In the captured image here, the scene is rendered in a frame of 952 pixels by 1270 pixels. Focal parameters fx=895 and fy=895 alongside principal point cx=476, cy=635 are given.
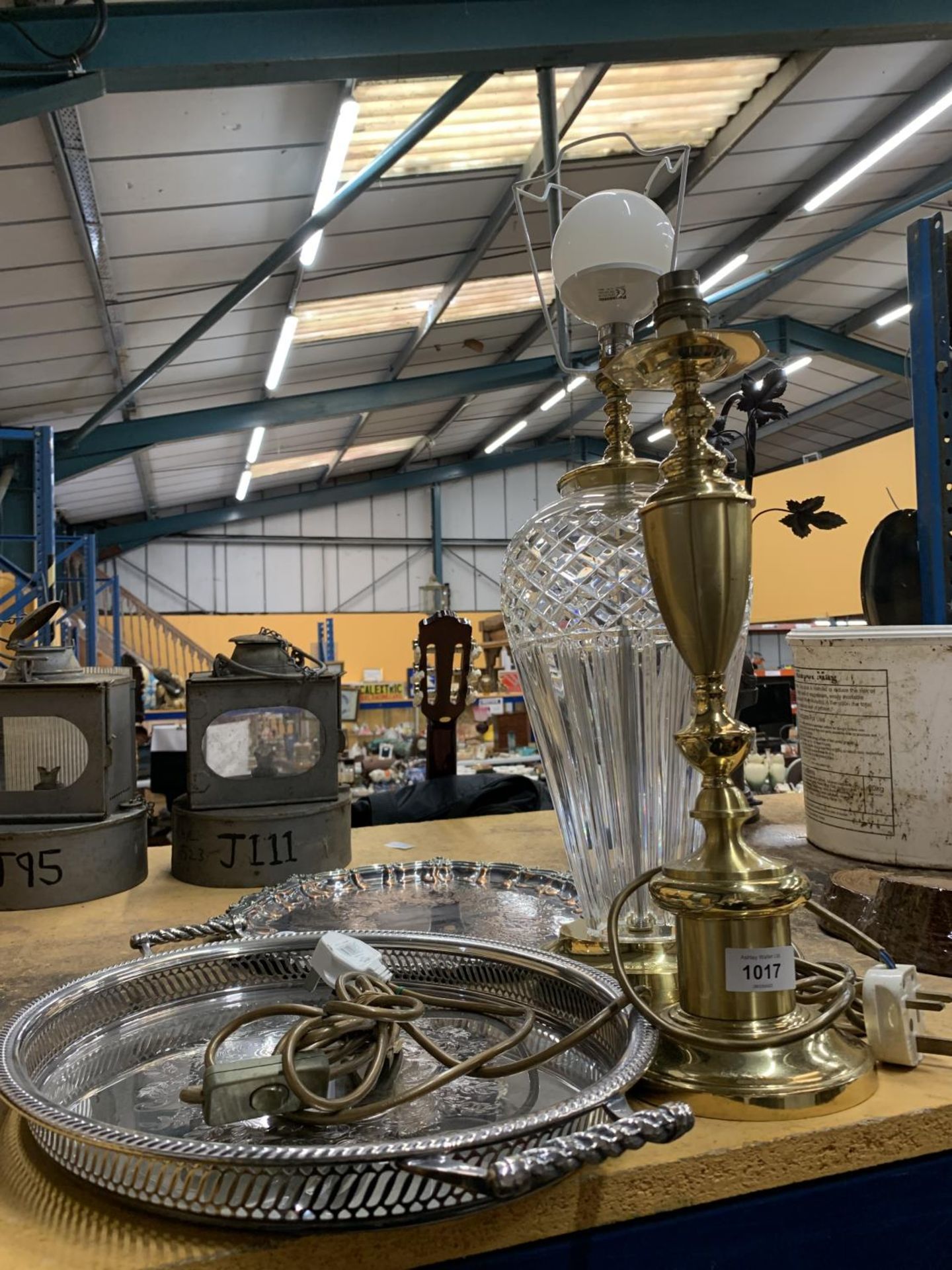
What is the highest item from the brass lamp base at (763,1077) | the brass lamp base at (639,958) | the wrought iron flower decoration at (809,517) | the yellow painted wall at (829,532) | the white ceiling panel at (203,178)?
the white ceiling panel at (203,178)

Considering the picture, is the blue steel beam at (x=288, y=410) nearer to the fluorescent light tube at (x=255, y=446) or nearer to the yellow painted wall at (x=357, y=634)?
the fluorescent light tube at (x=255, y=446)

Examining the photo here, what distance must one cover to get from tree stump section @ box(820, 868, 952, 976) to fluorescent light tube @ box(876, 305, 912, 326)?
6.65 m

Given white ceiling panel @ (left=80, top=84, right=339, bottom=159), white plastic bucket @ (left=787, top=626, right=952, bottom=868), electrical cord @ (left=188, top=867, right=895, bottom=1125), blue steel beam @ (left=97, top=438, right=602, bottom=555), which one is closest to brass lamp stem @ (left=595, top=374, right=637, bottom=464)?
electrical cord @ (left=188, top=867, right=895, bottom=1125)

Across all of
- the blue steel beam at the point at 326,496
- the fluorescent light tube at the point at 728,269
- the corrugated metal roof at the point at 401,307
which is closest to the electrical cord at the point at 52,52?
the corrugated metal roof at the point at 401,307

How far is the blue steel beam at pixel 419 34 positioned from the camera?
2176 millimetres

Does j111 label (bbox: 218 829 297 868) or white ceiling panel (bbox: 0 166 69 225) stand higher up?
white ceiling panel (bbox: 0 166 69 225)

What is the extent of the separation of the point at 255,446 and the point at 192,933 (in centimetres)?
729

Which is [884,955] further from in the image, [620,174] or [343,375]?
[343,375]

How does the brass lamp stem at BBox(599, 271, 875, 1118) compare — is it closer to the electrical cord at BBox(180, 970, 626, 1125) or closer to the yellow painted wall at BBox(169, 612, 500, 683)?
the electrical cord at BBox(180, 970, 626, 1125)

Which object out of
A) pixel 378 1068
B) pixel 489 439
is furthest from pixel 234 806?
pixel 489 439

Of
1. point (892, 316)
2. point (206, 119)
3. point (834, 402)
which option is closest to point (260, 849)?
point (206, 119)

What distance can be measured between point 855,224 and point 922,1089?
6.00m

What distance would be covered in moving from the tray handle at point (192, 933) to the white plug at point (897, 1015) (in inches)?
19.1

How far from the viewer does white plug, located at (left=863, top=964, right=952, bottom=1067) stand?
0.54 m
